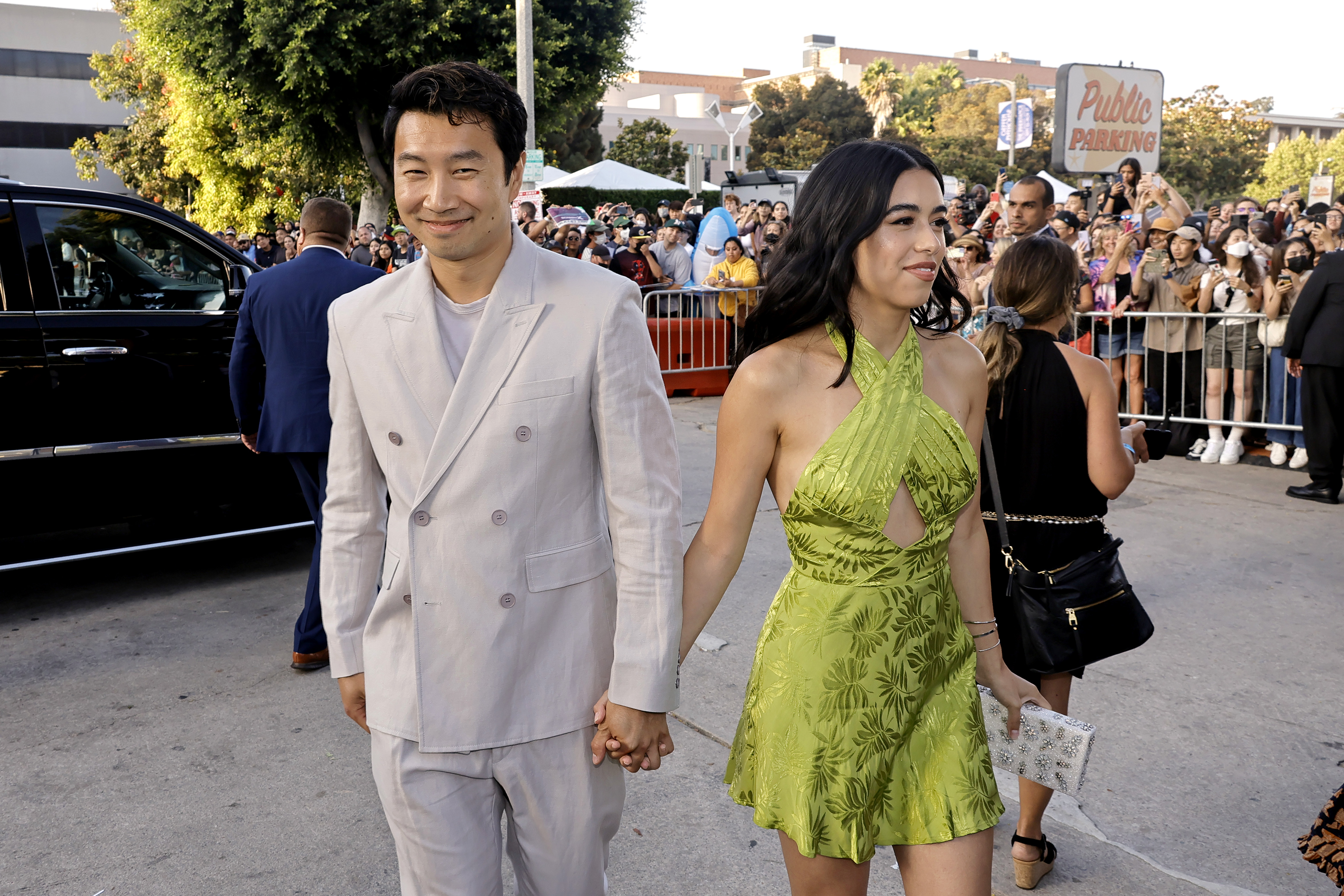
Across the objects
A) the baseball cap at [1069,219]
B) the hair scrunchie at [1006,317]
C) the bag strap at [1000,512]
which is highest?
the baseball cap at [1069,219]

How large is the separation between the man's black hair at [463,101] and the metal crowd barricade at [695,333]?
9.79 m

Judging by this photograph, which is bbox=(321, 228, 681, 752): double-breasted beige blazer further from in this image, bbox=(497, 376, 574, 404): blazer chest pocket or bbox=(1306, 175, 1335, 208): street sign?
bbox=(1306, 175, 1335, 208): street sign

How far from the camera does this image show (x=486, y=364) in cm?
194

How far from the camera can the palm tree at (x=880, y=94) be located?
69.4m

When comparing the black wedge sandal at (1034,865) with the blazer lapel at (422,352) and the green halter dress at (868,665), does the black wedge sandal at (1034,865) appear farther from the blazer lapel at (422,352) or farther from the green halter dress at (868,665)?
the blazer lapel at (422,352)

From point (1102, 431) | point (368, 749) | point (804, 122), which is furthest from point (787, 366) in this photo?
point (804, 122)

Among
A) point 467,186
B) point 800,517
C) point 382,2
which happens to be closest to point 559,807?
point 800,517

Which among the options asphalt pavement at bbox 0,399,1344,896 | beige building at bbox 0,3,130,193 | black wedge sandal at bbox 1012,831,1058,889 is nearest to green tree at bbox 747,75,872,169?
beige building at bbox 0,3,130,193

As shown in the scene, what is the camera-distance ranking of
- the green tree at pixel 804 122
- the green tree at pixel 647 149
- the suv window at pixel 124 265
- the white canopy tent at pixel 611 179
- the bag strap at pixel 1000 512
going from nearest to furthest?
the bag strap at pixel 1000 512, the suv window at pixel 124 265, the white canopy tent at pixel 611 179, the green tree at pixel 647 149, the green tree at pixel 804 122

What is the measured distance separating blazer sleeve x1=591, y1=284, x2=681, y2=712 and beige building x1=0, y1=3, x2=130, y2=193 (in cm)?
5470

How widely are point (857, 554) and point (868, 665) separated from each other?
21 cm

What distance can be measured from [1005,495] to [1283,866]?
135 centimetres


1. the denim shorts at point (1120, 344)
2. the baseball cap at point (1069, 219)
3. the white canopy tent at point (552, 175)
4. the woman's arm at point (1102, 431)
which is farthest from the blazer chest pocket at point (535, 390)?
the white canopy tent at point (552, 175)

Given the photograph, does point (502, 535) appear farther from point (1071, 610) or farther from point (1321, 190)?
point (1321, 190)
